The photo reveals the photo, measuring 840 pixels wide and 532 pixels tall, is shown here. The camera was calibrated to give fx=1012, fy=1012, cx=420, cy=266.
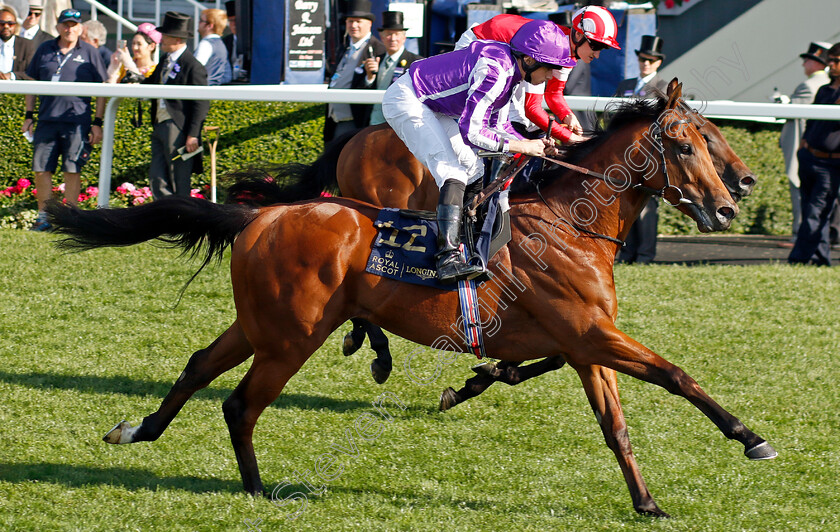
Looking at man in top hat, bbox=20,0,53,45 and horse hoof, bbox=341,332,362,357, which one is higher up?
man in top hat, bbox=20,0,53,45

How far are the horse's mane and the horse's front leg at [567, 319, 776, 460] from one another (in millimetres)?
784

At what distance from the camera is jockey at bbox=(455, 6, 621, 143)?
507 centimetres

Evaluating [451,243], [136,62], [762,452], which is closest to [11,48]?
[136,62]

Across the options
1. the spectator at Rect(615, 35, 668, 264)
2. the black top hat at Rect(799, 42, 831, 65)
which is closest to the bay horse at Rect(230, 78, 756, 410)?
the spectator at Rect(615, 35, 668, 264)

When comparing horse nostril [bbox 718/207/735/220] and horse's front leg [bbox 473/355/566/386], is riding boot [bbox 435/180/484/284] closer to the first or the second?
horse nostril [bbox 718/207/735/220]

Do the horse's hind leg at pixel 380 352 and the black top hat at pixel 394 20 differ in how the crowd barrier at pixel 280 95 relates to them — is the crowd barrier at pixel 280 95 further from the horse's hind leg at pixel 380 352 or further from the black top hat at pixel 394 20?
the horse's hind leg at pixel 380 352

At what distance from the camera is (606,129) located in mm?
4648

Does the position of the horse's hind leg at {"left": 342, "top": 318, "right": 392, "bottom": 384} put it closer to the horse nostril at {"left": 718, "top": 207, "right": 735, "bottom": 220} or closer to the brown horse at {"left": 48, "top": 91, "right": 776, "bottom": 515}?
the brown horse at {"left": 48, "top": 91, "right": 776, "bottom": 515}

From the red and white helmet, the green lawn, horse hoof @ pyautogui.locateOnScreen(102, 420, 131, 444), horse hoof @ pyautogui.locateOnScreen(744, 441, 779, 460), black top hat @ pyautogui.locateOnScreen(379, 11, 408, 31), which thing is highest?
black top hat @ pyautogui.locateOnScreen(379, 11, 408, 31)

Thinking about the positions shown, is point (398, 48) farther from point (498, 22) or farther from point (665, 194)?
point (665, 194)

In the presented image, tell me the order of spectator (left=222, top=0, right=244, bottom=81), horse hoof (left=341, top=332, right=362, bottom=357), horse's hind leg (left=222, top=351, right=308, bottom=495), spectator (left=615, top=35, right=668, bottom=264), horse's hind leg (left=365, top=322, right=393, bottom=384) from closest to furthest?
horse's hind leg (left=222, top=351, right=308, bottom=495) < horse's hind leg (left=365, top=322, right=393, bottom=384) < horse hoof (left=341, top=332, right=362, bottom=357) < spectator (left=615, top=35, right=668, bottom=264) < spectator (left=222, top=0, right=244, bottom=81)

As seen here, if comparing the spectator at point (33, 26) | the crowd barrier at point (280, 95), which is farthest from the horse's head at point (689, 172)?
the spectator at point (33, 26)

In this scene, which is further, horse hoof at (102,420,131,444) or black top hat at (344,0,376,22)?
black top hat at (344,0,376,22)

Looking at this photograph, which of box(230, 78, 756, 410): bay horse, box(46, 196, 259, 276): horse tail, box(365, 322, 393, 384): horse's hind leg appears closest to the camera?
box(46, 196, 259, 276): horse tail
